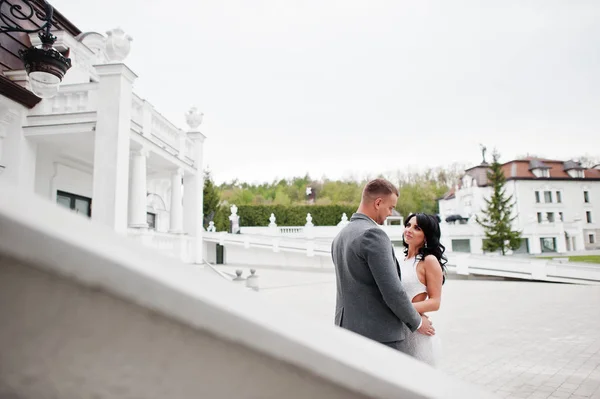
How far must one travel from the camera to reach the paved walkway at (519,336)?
15.2 feet

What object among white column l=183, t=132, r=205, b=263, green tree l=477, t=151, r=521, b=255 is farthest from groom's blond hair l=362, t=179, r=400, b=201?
green tree l=477, t=151, r=521, b=255

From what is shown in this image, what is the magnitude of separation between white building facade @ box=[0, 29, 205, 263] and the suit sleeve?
28.3 ft

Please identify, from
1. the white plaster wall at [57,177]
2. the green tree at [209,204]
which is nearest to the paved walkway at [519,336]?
the white plaster wall at [57,177]

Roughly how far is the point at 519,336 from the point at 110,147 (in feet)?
33.4

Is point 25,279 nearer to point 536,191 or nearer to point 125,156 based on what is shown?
point 125,156

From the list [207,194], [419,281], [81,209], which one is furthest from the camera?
[207,194]

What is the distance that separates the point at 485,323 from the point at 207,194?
3241 centimetres

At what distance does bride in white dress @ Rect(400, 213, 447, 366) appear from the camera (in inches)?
111

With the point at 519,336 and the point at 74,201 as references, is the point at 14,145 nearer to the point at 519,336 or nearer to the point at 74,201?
the point at 74,201

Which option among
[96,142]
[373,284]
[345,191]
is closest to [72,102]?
[96,142]

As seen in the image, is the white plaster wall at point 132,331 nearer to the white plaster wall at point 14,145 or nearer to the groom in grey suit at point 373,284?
the groom in grey suit at point 373,284

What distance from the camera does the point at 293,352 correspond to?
24.1 inches

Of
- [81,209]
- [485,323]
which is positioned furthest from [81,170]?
[485,323]

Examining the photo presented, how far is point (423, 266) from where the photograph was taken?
9.74 feet
